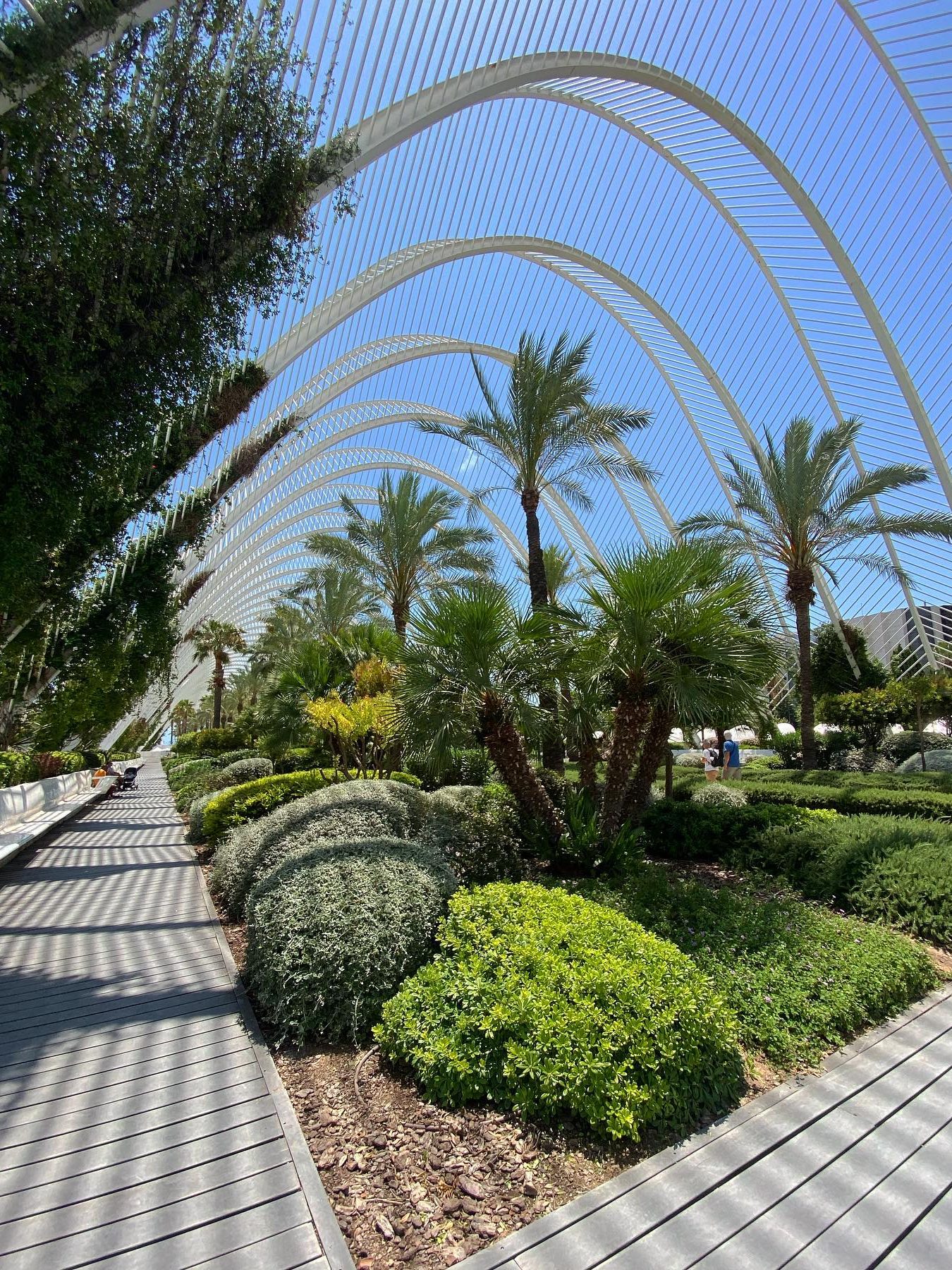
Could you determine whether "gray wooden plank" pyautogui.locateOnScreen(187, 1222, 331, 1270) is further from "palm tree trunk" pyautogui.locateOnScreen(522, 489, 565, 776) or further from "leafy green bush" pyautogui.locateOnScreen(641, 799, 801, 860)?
"palm tree trunk" pyautogui.locateOnScreen(522, 489, 565, 776)

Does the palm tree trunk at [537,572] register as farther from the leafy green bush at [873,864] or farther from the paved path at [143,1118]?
the paved path at [143,1118]

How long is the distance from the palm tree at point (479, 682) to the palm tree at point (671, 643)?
834 mm

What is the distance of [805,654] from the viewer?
1669cm

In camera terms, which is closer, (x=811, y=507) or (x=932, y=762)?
(x=811, y=507)

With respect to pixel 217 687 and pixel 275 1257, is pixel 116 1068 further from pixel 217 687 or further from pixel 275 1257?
pixel 217 687

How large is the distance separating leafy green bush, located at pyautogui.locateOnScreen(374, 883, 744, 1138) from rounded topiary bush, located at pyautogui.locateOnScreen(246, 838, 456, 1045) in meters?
0.33

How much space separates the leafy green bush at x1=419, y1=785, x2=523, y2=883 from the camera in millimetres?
6871

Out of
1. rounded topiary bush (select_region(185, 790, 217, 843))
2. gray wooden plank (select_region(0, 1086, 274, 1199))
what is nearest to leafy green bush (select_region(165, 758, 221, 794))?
rounded topiary bush (select_region(185, 790, 217, 843))

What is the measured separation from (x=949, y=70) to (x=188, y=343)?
1713cm

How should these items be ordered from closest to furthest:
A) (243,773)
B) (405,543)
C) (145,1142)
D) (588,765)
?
1. (145,1142)
2. (588,765)
3. (243,773)
4. (405,543)

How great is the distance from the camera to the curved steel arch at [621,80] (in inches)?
420

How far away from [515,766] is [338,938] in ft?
12.1

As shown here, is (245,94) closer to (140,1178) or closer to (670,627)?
(670,627)

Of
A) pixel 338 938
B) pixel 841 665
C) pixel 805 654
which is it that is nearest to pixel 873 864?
pixel 338 938
